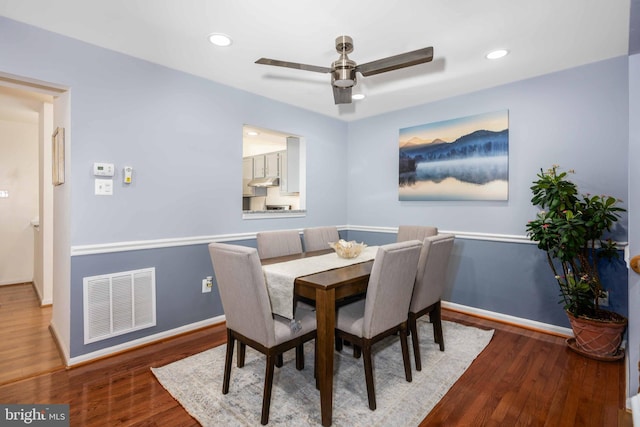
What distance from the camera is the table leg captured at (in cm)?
170

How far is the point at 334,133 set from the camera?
14.3ft

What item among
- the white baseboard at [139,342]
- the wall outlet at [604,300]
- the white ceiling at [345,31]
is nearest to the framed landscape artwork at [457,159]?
the white ceiling at [345,31]

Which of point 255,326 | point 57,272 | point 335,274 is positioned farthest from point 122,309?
point 335,274

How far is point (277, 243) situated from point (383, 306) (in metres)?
1.26

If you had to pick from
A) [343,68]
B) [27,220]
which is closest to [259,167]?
[27,220]

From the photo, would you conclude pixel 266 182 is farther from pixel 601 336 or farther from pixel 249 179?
pixel 601 336

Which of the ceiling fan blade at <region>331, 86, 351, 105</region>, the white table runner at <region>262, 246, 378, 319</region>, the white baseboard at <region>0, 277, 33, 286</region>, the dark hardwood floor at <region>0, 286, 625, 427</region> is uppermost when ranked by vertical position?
the ceiling fan blade at <region>331, 86, 351, 105</region>

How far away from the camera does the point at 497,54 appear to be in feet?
8.35

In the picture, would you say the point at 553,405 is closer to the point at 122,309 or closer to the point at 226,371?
the point at 226,371

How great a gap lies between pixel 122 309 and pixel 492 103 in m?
3.83

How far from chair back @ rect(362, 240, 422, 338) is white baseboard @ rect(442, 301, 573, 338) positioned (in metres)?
1.79

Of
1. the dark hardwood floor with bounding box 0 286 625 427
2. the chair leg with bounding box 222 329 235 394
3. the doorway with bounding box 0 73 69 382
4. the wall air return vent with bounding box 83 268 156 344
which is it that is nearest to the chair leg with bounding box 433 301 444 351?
the dark hardwood floor with bounding box 0 286 625 427

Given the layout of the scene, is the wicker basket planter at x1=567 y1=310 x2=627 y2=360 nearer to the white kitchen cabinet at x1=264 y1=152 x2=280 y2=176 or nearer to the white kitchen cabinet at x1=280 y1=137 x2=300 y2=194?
the white kitchen cabinet at x1=280 y1=137 x2=300 y2=194

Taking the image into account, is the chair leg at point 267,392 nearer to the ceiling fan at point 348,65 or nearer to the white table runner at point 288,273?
the white table runner at point 288,273
